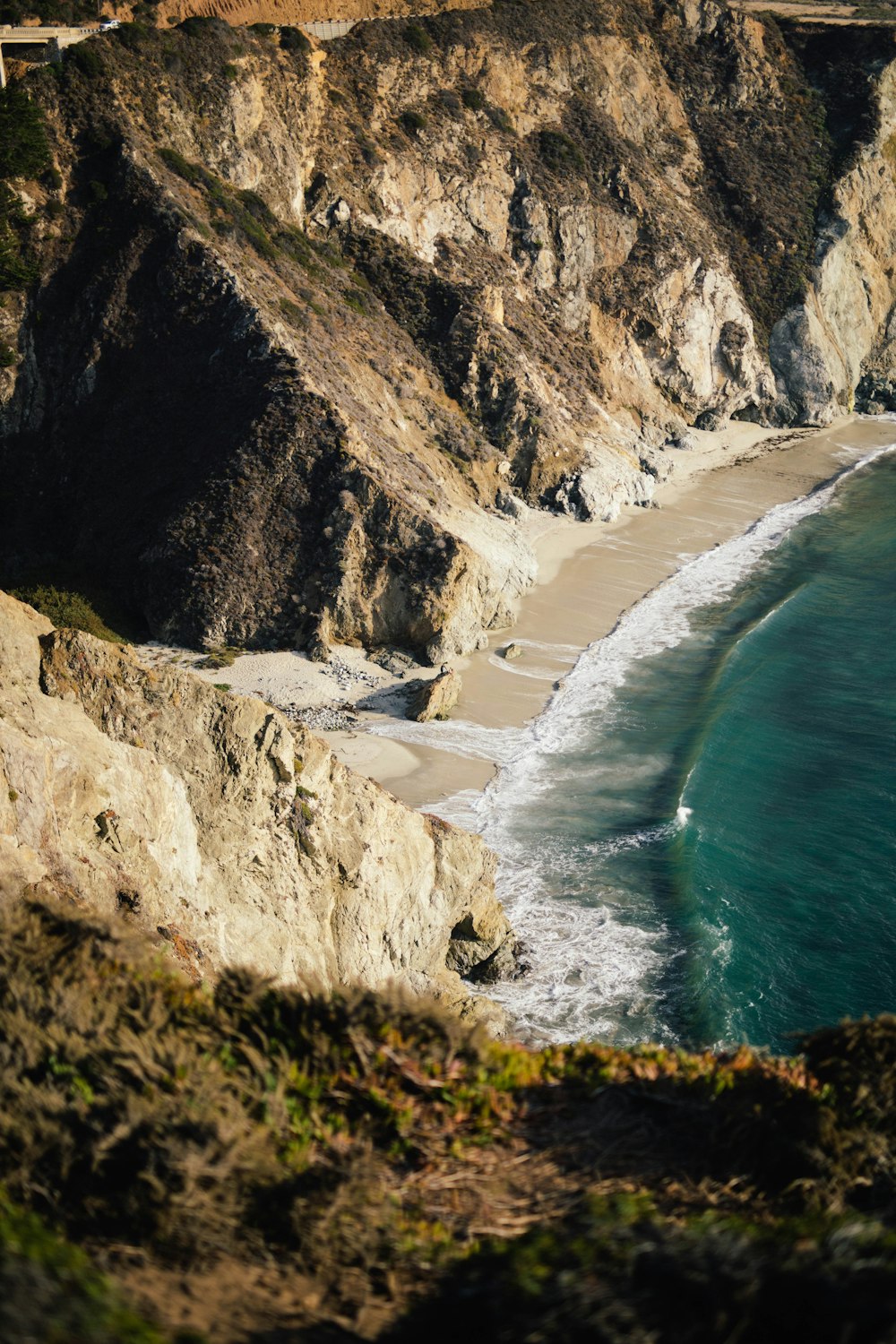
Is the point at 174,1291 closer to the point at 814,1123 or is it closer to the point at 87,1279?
the point at 87,1279

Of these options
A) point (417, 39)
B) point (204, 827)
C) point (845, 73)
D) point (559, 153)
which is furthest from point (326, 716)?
point (845, 73)

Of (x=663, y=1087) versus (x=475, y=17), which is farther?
(x=475, y=17)

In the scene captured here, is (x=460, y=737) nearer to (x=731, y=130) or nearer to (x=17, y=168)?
(x=17, y=168)

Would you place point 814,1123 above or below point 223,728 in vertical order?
below

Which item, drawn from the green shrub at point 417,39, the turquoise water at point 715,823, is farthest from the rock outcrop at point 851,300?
the green shrub at point 417,39

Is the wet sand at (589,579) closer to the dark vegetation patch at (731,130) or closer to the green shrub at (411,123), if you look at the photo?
the dark vegetation patch at (731,130)

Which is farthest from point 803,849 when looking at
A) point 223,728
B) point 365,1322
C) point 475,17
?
point 475,17
